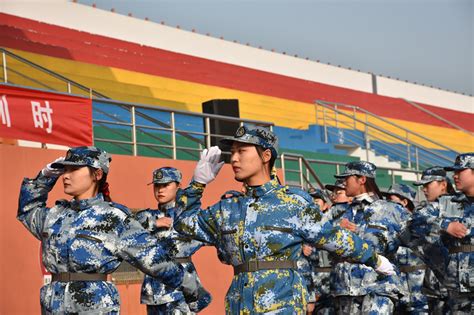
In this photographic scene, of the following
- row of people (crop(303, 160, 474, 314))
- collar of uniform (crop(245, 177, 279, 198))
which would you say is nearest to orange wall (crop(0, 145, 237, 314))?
row of people (crop(303, 160, 474, 314))

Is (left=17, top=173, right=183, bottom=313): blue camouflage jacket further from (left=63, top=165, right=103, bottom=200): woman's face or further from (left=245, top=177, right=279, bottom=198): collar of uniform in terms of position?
(left=245, top=177, right=279, bottom=198): collar of uniform

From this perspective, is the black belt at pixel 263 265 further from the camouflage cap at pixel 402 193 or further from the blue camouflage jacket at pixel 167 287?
the camouflage cap at pixel 402 193

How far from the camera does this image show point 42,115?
12367mm

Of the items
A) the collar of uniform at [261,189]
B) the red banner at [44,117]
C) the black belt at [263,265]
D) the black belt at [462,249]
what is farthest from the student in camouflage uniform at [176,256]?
the black belt at [263,265]

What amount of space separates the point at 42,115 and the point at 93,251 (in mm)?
5621

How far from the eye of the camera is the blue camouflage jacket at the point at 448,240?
9023mm

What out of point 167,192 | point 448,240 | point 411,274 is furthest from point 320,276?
point 448,240

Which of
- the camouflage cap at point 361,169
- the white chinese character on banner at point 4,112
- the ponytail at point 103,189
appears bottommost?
the ponytail at point 103,189

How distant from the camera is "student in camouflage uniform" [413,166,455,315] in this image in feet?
40.6

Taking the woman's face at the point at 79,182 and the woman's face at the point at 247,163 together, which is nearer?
the woman's face at the point at 247,163

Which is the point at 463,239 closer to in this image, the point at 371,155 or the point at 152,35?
the point at 371,155

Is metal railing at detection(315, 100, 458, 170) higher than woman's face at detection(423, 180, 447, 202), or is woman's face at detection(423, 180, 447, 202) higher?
metal railing at detection(315, 100, 458, 170)

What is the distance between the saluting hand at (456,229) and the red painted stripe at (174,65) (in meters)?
14.9

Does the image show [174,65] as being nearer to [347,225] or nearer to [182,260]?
[182,260]
